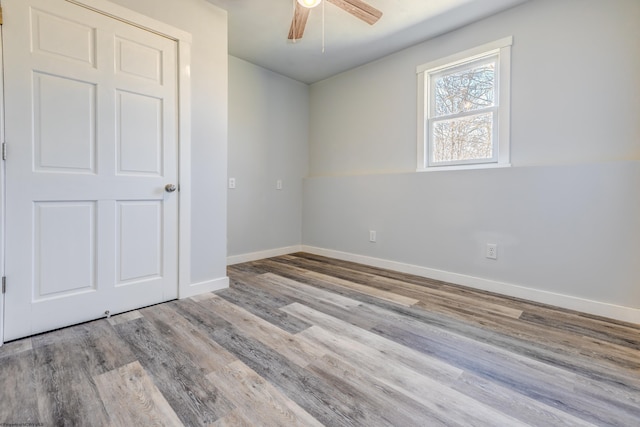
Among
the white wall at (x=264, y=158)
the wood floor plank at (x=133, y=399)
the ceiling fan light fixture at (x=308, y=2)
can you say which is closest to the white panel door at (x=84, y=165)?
the wood floor plank at (x=133, y=399)

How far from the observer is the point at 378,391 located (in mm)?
1236

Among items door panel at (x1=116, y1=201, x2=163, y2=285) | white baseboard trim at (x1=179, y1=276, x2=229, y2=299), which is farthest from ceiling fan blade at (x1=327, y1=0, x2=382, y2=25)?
white baseboard trim at (x1=179, y1=276, x2=229, y2=299)

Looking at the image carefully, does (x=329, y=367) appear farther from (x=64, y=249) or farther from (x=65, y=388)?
(x=64, y=249)

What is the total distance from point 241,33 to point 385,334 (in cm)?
298

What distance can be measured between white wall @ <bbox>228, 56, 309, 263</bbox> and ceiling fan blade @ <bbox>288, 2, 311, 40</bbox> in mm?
1341

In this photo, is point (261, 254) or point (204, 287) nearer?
point (204, 287)

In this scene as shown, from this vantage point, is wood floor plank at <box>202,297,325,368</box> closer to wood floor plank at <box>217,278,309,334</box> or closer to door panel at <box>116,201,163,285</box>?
wood floor plank at <box>217,278,309,334</box>

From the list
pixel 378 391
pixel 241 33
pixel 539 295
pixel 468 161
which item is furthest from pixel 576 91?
pixel 241 33


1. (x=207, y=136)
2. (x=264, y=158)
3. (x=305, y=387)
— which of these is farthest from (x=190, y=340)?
(x=264, y=158)

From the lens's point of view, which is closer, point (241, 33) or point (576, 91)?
point (576, 91)

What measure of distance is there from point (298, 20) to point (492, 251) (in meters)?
2.46

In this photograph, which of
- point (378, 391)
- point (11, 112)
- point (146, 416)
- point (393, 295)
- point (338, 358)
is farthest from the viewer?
point (393, 295)

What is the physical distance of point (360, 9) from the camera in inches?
82.0

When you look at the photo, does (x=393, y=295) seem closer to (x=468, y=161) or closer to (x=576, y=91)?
(x=468, y=161)
